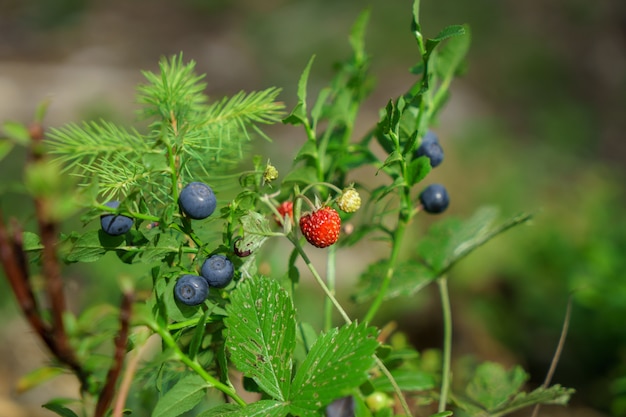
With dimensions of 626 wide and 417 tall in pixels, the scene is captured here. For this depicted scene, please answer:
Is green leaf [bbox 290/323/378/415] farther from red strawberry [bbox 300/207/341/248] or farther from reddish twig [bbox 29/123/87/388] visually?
reddish twig [bbox 29/123/87/388]

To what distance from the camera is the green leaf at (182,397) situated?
61 centimetres

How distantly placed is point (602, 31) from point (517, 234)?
2956mm

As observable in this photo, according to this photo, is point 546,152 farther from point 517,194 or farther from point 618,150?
point 517,194

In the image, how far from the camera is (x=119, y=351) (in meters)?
0.49

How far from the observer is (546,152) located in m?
3.70

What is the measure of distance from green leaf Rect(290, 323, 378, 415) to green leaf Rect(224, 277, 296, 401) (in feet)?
0.07

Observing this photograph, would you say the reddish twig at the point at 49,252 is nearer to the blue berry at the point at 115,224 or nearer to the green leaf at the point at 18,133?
the green leaf at the point at 18,133

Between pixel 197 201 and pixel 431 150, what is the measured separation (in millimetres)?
327

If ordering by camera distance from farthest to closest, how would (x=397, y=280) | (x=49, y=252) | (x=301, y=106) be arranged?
(x=397, y=280) < (x=301, y=106) < (x=49, y=252)

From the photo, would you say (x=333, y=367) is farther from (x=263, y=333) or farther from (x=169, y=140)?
(x=169, y=140)

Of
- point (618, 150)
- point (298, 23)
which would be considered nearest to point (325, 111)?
point (618, 150)

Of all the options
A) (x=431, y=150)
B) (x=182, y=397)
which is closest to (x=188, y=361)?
(x=182, y=397)

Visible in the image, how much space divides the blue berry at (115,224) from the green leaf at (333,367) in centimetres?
22

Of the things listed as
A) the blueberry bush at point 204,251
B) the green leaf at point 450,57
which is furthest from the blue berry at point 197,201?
the green leaf at point 450,57
